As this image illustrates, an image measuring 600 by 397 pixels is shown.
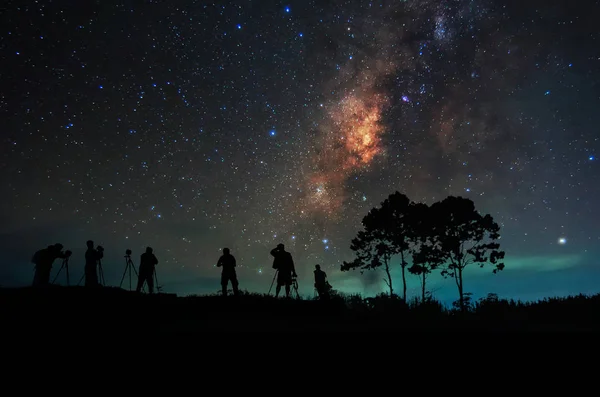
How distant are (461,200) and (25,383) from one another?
31.4 metres

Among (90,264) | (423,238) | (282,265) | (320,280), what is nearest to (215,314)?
(282,265)

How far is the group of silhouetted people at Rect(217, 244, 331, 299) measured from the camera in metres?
13.8

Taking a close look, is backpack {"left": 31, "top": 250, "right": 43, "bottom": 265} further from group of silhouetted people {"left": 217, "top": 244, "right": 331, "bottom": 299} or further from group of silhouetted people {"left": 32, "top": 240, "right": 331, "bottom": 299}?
group of silhouetted people {"left": 217, "top": 244, "right": 331, "bottom": 299}

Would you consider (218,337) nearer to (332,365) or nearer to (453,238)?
(332,365)

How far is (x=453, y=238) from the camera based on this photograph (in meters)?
29.6

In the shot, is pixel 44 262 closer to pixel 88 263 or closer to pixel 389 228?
pixel 88 263

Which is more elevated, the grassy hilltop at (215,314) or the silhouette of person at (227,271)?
the silhouette of person at (227,271)

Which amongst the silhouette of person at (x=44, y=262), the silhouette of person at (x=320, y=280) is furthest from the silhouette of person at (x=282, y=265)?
the silhouette of person at (x=44, y=262)

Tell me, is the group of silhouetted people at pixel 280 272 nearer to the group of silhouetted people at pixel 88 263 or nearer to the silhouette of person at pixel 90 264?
the group of silhouetted people at pixel 88 263

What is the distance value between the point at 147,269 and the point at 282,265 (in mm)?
5749

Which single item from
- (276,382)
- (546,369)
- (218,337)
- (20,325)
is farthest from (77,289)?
(546,369)

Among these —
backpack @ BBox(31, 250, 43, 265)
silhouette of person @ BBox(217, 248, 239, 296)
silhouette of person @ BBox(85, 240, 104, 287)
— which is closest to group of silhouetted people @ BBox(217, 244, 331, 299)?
silhouette of person @ BBox(217, 248, 239, 296)

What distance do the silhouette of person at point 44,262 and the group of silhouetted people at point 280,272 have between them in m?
6.71

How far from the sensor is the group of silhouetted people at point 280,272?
45.4 ft
